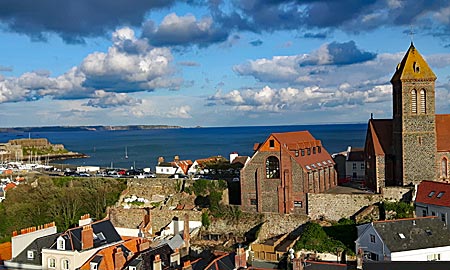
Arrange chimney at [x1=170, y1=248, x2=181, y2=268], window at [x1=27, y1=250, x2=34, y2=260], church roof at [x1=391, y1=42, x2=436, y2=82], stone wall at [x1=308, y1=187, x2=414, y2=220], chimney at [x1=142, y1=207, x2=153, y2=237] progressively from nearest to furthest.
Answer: chimney at [x1=170, y1=248, x2=181, y2=268] < window at [x1=27, y1=250, x2=34, y2=260] < stone wall at [x1=308, y1=187, x2=414, y2=220] < church roof at [x1=391, y1=42, x2=436, y2=82] < chimney at [x1=142, y1=207, x2=153, y2=237]

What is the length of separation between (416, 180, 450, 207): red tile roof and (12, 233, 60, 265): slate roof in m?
22.9

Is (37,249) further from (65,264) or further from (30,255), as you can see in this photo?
(65,264)

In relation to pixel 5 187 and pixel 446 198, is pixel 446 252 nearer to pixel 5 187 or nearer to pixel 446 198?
pixel 446 198

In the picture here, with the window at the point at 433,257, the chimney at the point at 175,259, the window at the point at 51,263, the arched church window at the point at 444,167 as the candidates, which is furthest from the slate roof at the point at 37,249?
the arched church window at the point at 444,167

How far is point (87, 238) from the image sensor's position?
2639 centimetres

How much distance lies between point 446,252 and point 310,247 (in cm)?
792

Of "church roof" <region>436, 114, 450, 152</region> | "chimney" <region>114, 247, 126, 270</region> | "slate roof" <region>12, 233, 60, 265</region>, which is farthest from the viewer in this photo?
"church roof" <region>436, 114, 450, 152</region>

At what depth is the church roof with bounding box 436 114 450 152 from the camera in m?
35.6

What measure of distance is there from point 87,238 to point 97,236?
164cm

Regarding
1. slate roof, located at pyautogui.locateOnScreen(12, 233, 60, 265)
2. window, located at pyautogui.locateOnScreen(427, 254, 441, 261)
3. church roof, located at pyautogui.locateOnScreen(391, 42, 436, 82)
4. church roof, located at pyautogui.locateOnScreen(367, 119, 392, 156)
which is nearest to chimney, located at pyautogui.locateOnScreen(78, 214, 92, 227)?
slate roof, located at pyautogui.locateOnScreen(12, 233, 60, 265)

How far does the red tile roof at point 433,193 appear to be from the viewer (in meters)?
31.1

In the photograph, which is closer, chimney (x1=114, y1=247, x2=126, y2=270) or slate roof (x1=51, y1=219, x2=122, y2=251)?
chimney (x1=114, y1=247, x2=126, y2=270)

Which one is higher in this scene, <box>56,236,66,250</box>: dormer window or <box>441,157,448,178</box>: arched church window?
<box>441,157,448,178</box>: arched church window

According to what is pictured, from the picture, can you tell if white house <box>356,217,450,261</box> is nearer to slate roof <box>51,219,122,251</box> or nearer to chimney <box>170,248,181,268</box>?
chimney <box>170,248,181,268</box>
